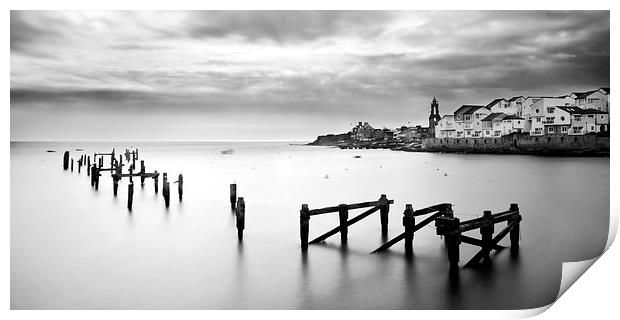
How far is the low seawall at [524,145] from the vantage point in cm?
1084

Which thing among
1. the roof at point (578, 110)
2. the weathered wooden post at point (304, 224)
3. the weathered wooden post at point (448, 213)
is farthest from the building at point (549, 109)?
the weathered wooden post at point (304, 224)

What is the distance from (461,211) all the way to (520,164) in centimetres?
1318

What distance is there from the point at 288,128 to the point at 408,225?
4.78 metres

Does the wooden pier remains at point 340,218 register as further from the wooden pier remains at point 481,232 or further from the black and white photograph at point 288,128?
the wooden pier remains at point 481,232

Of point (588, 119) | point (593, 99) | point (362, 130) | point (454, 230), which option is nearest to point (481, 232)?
point (454, 230)

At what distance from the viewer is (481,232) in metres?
5.43

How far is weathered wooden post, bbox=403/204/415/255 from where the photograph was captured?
5.51m

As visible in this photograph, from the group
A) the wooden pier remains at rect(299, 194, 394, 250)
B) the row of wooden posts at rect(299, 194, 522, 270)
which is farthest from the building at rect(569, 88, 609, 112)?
the wooden pier remains at rect(299, 194, 394, 250)

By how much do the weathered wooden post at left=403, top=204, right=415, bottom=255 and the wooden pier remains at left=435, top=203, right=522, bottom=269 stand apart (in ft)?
1.50

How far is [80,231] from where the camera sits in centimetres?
747

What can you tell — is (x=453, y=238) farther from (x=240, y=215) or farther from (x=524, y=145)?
(x=524, y=145)

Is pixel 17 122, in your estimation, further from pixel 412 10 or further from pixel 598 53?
pixel 598 53

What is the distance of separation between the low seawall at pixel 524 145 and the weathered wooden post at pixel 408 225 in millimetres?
4629

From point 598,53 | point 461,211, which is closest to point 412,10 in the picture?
point 598,53
